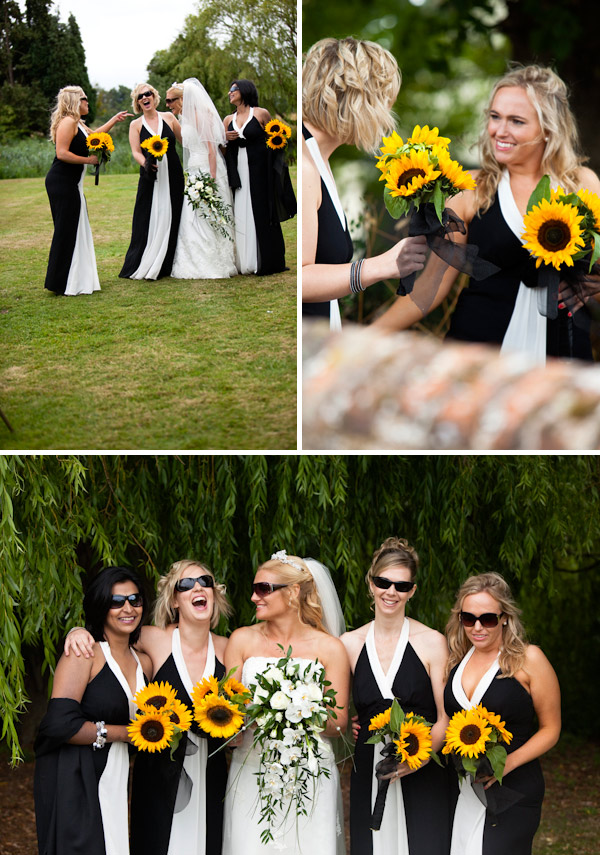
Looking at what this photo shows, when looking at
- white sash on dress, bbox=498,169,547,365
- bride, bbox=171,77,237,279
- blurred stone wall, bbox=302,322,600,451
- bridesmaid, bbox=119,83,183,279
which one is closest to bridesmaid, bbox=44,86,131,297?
bridesmaid, bbox=119,83,183,279

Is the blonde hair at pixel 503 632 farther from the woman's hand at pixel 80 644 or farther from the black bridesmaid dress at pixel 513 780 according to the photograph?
the woman's hand at pixel 80 644

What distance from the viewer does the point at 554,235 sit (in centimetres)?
390

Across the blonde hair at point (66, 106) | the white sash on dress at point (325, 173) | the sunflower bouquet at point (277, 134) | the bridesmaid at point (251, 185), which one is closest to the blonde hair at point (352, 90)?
the white sash on dress at point (325, 173)

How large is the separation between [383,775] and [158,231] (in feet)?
9.15

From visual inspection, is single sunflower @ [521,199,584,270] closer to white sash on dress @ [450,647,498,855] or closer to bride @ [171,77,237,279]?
bride @ [171,77,237,279]

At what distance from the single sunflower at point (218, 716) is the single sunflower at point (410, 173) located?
7.00 feet

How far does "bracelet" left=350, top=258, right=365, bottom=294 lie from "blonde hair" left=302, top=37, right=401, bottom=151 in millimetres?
507

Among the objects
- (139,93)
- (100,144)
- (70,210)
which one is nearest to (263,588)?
(70,210)

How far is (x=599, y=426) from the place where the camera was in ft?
14.7

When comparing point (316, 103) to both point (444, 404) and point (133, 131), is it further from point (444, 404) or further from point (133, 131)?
point (444, 404)

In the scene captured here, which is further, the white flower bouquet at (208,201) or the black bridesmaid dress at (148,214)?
the white flower bouquet at (208,201)

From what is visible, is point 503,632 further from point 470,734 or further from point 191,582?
point 191,582

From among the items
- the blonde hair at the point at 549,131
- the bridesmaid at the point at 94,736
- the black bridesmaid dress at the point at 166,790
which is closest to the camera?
the bridesmaid at the point at 94,736

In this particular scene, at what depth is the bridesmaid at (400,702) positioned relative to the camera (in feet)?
12.4
